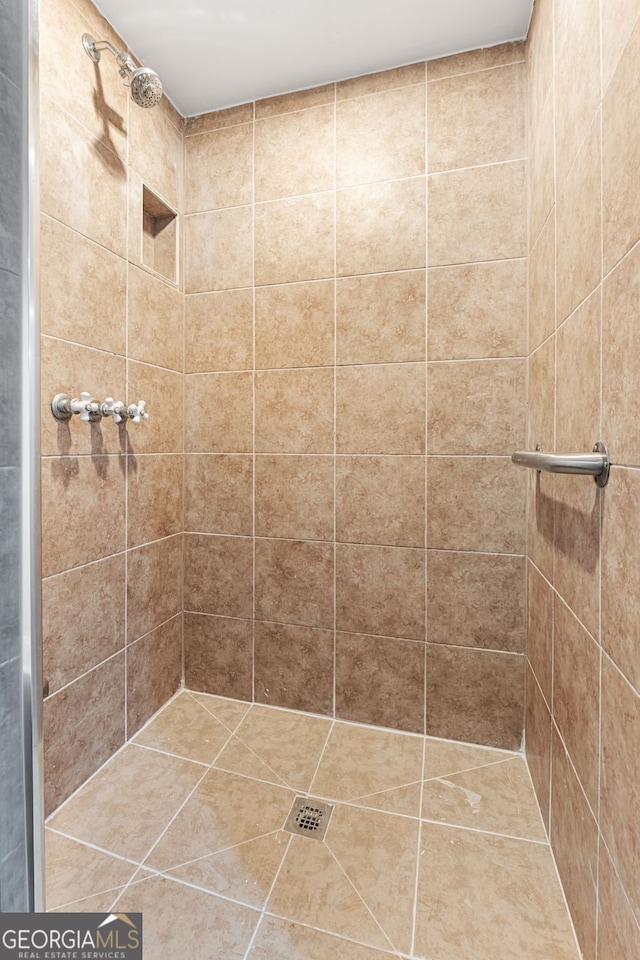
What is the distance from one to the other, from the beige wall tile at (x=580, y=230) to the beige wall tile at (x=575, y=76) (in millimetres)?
45

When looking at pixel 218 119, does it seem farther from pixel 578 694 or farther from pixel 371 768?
pixel 371 768

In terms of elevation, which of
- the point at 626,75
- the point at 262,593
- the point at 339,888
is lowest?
the point at 339,888

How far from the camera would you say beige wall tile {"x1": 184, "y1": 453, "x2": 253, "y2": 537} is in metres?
1.60

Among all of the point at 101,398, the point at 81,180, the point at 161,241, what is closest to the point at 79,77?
the point at 81,180

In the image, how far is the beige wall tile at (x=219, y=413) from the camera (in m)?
1.58

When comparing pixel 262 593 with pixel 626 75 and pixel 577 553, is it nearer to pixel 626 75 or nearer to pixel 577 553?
pixel 577 553

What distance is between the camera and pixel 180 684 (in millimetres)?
1698

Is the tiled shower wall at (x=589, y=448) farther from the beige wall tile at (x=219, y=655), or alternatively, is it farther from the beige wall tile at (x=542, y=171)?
the beige wall tile at (x=219, y=655)

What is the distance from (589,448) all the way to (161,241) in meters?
1.64

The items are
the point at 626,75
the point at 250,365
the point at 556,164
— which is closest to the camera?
the point at 626,75

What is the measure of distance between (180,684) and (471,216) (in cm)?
199

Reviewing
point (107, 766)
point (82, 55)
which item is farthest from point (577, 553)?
point (82, 55)

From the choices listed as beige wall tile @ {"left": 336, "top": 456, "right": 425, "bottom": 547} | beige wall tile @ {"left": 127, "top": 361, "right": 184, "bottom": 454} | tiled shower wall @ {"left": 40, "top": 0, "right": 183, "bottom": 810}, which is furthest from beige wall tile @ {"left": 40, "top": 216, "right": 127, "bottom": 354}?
beige wall tile @ {"left": 336, "top": 456, "right": 425, "bottom": 547}

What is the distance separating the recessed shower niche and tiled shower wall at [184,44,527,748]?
0.08m
